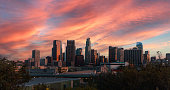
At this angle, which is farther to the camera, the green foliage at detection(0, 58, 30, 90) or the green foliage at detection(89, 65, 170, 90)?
the green foliage at detection(89, 65, 170, 90)

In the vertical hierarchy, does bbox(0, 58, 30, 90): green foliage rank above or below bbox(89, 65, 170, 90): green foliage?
above

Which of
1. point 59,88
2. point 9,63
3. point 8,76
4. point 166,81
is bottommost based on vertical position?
point 59,88

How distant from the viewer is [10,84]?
23000 millimetres

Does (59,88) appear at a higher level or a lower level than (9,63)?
lower

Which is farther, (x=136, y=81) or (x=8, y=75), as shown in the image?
(x=136, y=81)

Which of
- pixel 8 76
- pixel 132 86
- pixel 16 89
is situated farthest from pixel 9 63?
pixel 132 86

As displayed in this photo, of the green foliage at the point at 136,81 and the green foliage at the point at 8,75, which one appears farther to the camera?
the green foliage at the point at 136,81

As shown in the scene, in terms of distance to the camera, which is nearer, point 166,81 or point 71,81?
point 166,81

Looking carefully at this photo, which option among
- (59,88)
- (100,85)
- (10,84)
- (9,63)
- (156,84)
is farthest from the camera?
(59,88)

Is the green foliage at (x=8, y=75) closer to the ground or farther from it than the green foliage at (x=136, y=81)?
farther from it

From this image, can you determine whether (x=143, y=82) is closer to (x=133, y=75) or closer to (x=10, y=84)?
(x=133, y=75)

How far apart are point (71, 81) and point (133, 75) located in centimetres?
2561

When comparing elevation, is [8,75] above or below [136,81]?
above

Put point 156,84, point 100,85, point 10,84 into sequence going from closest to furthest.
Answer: point 10,84 < point 156,84 < point 100,85
